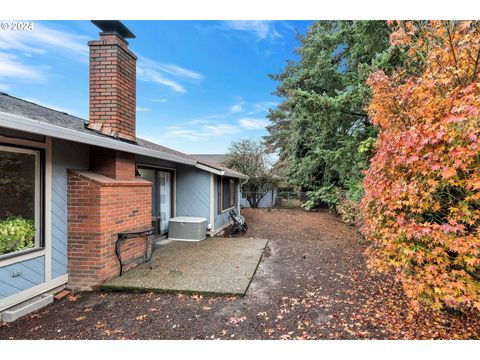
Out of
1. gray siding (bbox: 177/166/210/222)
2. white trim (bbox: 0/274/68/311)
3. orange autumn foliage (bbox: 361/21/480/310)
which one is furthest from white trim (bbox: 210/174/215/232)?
orange autumn foliage (bbox: 361/21/480/310)

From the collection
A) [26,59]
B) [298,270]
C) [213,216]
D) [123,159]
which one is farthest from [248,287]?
[26,59]

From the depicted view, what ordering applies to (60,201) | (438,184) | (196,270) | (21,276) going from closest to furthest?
(438,184), (21,276), (60,201), (196,270)

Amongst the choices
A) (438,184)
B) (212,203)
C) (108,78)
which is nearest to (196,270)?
(212,203)

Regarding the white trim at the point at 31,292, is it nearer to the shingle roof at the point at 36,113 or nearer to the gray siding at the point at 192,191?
the shingle roof at the point at 36,113

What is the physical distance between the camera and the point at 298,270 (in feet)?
17.7

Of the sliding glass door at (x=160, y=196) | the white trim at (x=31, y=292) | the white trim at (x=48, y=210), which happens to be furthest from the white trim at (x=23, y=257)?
the sliding glass door at (x=160, y=196)

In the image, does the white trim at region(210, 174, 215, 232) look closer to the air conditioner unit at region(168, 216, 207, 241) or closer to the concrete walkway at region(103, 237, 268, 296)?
the air conditioner unit at region(168, 216, 207, 241)


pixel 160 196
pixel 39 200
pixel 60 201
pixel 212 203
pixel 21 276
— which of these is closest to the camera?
pixel 21 276

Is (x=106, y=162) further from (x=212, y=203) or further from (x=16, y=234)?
(x=212, y=203)

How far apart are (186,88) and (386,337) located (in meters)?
12.6

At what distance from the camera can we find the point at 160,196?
7496 mm

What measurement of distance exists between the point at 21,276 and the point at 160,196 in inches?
167

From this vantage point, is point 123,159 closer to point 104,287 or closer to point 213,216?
point 104,287
